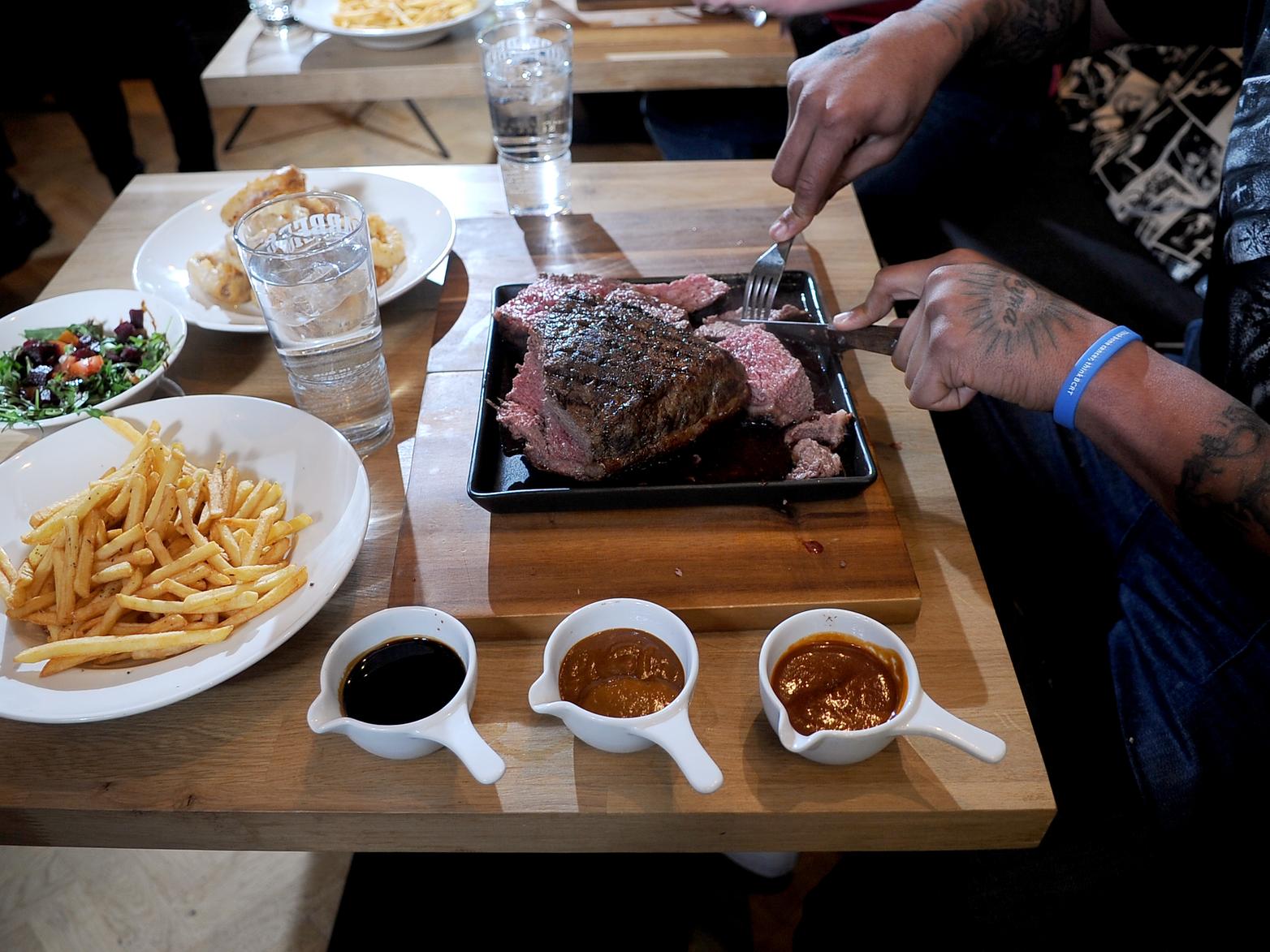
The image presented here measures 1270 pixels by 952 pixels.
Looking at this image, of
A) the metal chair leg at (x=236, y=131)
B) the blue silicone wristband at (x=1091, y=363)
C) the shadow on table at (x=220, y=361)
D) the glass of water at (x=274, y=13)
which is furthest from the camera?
the metal chair leg at (x=236, y=131)

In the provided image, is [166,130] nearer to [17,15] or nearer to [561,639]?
[17,15]

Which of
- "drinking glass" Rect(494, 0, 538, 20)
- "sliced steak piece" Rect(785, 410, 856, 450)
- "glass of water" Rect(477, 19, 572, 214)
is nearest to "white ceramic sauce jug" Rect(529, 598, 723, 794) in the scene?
"sliced steak piece" Rect(785, 410, 856, 450)

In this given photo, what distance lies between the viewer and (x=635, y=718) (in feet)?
3.55

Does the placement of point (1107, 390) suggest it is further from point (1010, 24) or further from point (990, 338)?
point (1010, 24)

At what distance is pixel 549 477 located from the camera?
1482 mm

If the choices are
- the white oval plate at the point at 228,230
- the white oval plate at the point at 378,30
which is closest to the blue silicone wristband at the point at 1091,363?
the white oval plate at the point at 228,230

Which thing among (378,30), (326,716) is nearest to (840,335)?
(326,716)

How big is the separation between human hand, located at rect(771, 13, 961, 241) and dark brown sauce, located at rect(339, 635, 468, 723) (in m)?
1.13

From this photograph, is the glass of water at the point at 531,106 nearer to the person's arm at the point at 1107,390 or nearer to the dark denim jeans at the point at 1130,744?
the person's arm at the point at 1107,390

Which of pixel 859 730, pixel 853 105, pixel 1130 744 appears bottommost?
pixel 1130 744

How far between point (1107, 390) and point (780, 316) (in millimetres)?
653

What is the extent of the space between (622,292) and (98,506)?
991mm

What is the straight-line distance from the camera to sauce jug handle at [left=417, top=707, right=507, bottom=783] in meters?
1.03

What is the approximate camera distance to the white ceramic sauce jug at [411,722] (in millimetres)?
1061
